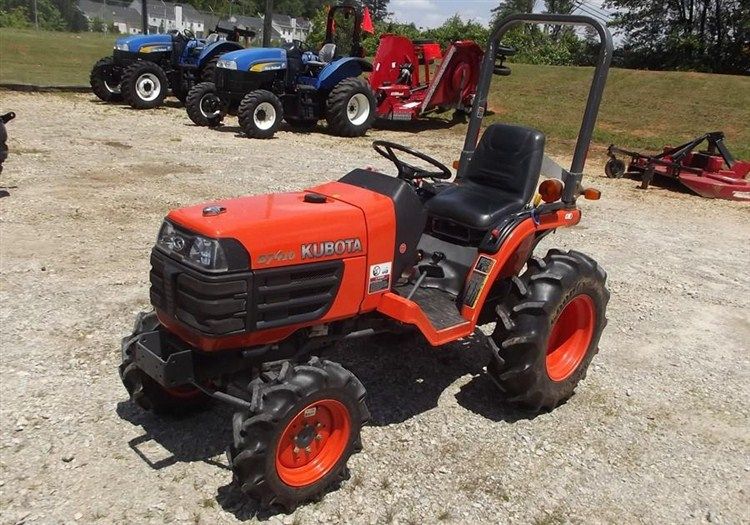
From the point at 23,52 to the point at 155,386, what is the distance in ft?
80.4

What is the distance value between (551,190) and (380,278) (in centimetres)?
136

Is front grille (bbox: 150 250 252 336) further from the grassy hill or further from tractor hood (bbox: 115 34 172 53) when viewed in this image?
tractor hood (bbox: 115 34 172 53)

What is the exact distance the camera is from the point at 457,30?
3177 cm

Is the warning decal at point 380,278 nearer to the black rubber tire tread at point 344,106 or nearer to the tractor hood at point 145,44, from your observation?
the black rubber tire tread at point 344,106

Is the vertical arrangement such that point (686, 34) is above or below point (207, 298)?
above

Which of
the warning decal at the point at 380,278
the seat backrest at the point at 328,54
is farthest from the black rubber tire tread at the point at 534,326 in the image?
the seat backrest at the point at 328,54

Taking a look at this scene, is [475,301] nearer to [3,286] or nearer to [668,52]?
[3,286]

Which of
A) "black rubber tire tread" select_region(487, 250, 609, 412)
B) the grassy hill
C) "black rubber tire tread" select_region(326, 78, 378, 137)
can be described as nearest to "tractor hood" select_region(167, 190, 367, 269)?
"black rubber tire tread" select_region(487, 250, 609, 412)

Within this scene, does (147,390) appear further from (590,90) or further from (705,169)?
(705,169)

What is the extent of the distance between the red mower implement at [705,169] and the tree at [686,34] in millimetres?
16396

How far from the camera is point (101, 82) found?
14391mm

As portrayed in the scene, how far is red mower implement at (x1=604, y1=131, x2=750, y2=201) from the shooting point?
9906 millimetres

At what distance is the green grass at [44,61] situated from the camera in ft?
56.5

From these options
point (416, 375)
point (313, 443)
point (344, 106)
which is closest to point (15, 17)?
point (344, 106)
